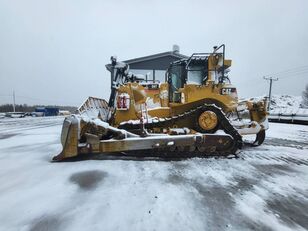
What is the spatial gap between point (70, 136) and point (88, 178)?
4.39ft

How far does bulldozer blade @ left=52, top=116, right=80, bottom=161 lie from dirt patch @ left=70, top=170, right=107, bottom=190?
908 mm

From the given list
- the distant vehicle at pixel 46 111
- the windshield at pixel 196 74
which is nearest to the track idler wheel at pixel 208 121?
the windshield at pixel 196 74

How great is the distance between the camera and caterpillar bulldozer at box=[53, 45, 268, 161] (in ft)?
16.6

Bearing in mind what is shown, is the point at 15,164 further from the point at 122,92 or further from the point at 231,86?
the point at 231,86

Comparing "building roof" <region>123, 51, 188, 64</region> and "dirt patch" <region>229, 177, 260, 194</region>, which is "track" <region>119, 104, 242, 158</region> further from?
"building roof" <region>123, 51, 188, 64</region>

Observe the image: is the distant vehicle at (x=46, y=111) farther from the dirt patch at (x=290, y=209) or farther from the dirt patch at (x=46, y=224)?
the dirt patch at (x=290, y=209)

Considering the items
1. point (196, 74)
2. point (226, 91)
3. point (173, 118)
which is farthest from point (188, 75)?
point (173, 118)

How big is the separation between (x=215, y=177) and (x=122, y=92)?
3.64m

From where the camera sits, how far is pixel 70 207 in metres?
2.85

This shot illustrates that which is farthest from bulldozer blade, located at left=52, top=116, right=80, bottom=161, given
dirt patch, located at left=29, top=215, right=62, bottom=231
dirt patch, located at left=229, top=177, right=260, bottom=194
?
dirt patch, located at left=229, top=177, right=260, bottom=194

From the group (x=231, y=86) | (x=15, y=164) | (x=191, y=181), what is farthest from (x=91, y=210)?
(x=231, y=86)

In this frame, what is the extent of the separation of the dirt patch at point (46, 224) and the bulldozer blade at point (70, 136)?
245 cm

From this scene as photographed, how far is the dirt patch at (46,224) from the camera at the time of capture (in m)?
2.37

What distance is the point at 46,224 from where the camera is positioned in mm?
2455
